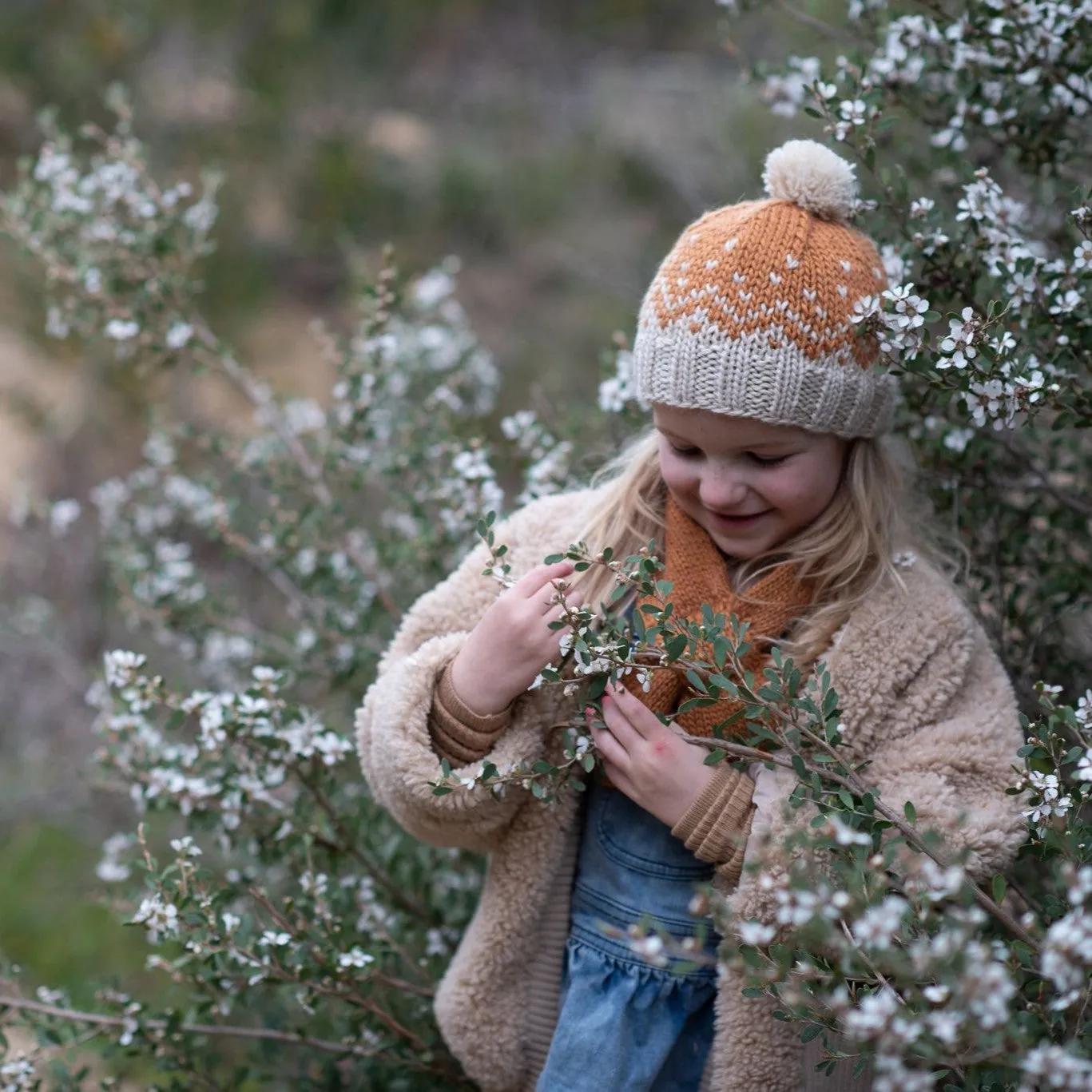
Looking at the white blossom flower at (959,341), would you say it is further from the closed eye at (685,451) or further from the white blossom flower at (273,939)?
the white blossom flower at (273,939)

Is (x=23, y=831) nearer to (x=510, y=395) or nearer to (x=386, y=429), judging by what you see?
(x=386, y=429)

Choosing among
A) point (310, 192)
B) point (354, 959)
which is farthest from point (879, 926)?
point (310, 192)

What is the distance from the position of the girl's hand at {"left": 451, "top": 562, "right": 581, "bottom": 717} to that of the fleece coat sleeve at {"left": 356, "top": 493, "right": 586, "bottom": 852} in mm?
68

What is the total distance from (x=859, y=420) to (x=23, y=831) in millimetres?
3228

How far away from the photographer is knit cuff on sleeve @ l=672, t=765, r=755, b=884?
1.59m

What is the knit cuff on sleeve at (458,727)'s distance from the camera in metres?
1.66

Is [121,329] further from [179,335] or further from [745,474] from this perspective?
[745,474]

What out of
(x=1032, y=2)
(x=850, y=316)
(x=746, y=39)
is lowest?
(x=850, y=316)

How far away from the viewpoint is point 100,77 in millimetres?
5457

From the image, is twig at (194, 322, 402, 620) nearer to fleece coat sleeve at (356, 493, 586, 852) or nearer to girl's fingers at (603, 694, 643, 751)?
fleece coat sleeve at (356, 493, 586, 852)

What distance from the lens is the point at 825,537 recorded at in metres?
1.70

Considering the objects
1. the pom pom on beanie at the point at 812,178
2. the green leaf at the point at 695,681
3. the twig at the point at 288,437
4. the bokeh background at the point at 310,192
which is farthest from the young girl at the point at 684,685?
the bokeh background at the point at 310,192

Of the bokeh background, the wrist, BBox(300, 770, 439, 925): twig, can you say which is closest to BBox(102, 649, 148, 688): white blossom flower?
BBox(300, 770, 439, 925): twig

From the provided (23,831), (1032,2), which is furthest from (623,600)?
(23,831)
